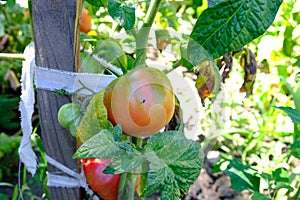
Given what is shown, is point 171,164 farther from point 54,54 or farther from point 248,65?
point 248,65

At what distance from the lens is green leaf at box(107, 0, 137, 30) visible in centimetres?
82

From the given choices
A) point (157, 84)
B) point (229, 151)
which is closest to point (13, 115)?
point (229, 151)

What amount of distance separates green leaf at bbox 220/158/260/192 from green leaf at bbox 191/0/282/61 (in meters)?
0.73

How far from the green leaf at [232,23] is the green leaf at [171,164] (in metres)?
0.16

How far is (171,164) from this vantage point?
28.5 inches

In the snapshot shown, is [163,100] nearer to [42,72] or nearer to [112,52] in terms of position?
[112,52]

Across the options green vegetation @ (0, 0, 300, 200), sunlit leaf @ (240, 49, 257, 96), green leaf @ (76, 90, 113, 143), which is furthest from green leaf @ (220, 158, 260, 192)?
green leaf @ (76, 90, 113, 143)

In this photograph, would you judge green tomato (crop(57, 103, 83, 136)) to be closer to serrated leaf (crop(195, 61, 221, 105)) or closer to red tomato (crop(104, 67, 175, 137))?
red tomato (crop(104, 67, 175, 137))

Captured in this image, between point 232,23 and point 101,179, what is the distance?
0.50 meters

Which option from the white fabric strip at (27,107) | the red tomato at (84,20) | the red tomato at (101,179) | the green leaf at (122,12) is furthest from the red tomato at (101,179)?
the red tomato at (84,20)

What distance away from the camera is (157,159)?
2.44 feet

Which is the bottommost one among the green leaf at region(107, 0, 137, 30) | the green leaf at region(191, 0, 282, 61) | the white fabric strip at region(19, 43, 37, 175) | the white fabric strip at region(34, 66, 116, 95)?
the white fabric strip at region(19, 43, 37, 175)

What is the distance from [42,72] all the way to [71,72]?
6cm

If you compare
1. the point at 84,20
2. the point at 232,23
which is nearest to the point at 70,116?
the point at 232,23
